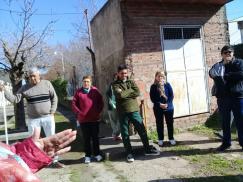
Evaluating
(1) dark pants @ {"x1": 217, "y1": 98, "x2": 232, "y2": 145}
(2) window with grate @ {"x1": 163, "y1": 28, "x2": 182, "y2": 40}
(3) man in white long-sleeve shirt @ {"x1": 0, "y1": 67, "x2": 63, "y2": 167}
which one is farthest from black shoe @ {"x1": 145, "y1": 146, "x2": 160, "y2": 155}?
(2) window with grate @ {"x1": 163, "y1": 28, "x2": 182, "y2": 40}

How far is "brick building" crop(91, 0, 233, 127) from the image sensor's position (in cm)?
998

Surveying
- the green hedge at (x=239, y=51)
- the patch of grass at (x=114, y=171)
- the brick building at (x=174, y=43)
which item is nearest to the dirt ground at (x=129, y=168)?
the patch of grass at (x=114, y=171)

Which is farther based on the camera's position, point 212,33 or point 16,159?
point 212,33

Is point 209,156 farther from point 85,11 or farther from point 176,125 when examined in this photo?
point 85,11

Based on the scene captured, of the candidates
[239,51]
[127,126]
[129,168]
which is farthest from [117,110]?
[239,51]

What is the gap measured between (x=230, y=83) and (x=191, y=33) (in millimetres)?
3647

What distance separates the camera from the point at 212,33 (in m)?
11.2

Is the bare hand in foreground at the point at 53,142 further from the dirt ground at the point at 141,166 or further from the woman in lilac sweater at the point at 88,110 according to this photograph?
the woman in lilac sweater at the point at 88,110

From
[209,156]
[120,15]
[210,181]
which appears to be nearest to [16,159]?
[210,181]

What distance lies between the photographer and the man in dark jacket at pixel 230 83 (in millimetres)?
7402

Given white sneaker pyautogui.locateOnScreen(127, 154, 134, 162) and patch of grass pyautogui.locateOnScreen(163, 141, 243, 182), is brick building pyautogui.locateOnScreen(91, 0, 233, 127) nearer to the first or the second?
patch of grass pyautogui.locateOnScreen(163, 141, 243, 182)

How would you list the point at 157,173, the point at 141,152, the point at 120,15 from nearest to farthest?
1. the point at 157,173
2. the point at 141,152
3. the point at 120,15

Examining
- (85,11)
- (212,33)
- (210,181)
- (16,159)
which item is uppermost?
(85,11)

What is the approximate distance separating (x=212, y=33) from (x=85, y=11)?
14285 mm
